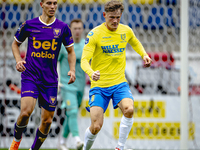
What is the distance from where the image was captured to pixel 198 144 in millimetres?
5168

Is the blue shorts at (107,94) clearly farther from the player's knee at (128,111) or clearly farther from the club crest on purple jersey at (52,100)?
the club crest on purple jersey at (52,100)

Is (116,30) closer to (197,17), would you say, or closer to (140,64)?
(140,64)

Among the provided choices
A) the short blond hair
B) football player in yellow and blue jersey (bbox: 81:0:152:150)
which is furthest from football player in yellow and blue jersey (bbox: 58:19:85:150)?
the short blond hair

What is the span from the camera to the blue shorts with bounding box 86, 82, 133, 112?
332cm

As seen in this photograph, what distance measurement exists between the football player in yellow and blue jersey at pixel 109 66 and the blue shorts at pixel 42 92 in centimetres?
46

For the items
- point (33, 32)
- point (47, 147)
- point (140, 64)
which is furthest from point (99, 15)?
point (33, 32)

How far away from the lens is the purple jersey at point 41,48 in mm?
3289

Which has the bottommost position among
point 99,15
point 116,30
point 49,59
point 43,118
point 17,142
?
point 17,142

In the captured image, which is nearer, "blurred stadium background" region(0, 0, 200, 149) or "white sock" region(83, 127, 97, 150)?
"white sock" region(83, 127, 97, 150)

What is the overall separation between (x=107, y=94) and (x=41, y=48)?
0.95 m

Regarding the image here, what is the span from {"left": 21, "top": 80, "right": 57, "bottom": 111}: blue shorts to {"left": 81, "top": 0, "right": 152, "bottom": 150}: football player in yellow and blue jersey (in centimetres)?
46

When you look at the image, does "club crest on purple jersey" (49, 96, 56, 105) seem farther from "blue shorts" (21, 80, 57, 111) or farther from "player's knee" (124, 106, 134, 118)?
"player's knee" (124, 106, 134, 118)

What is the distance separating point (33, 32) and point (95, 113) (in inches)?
47.0

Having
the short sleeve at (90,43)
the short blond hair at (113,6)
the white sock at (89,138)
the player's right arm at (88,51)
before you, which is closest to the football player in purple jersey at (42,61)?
the player's right arm at (88,51)
